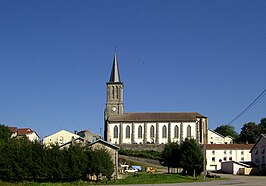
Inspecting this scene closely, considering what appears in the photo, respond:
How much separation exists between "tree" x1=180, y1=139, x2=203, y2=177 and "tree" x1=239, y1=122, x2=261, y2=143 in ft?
247

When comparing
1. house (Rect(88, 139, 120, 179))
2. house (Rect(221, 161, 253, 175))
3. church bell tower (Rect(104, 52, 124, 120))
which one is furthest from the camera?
church bell tower (Rect(104, 52, 124, 120))

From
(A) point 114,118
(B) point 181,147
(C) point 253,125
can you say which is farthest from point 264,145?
(C) point 253,125

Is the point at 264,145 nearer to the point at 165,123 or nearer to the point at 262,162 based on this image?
the point at 262,162

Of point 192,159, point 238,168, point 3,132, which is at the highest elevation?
point 3,132

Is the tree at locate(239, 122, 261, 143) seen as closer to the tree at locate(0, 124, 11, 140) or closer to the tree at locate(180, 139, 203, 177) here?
the tree at locate(180, 139, 203, 177)

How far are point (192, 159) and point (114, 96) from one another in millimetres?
72842

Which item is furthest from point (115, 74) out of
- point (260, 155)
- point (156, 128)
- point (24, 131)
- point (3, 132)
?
point (260, 155)

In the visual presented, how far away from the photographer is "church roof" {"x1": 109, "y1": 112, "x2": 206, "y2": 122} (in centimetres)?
12975

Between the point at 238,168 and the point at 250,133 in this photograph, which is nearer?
the point at 238,168

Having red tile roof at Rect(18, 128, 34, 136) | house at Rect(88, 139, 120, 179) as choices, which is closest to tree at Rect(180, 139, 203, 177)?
house at Rect(88, 139, 120, 179)

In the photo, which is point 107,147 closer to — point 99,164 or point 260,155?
point 99,164

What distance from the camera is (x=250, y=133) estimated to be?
14262 centimetres

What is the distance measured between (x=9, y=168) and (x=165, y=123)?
77707 mm

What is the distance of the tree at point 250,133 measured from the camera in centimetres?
14125
